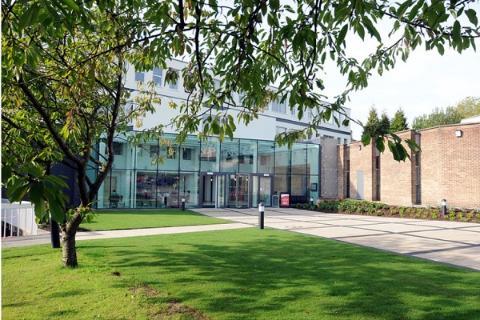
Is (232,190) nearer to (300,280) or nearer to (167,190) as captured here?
(167,190)

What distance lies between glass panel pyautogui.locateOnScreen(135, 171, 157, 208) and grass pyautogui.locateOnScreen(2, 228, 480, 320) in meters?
16.8

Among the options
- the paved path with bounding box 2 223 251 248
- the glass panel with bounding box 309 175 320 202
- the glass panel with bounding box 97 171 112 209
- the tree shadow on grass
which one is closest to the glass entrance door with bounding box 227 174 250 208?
the glass panel with bounding box 309 175 320 202

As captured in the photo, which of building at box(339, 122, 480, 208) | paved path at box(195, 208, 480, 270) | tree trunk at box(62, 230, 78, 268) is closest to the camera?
tree trunk at box(62, 230, 78, 268)

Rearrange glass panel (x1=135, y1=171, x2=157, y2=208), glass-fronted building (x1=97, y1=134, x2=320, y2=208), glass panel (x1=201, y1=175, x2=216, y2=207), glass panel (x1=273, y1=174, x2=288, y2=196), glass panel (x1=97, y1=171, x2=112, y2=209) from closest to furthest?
glass panel (x1=97, y1=171, x2=112, y2=209), glass-fronted building (x1=97, y1=134, x2=320, y2=208), glass panel (x1=135, y1=171, x2=157, y2=208), glass panel (x1=201, y1=175, x2=216, y2=207), glass panel (x1=273, y1=174, x2=288, y2=196)

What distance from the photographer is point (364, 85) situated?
238 inches

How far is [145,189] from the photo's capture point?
2759 centimetres

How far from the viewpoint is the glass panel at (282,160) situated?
106 ft

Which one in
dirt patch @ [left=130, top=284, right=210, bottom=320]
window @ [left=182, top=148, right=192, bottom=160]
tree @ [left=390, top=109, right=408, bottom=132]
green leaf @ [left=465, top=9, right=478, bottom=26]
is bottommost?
dirt patch @ [left=130, top=284, right=210, bottom=320]

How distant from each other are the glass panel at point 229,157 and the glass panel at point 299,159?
5.12 meters

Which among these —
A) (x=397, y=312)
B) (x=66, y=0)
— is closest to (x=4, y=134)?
(x=66, y=0)

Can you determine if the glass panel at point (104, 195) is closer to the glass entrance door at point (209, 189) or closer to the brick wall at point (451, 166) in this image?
the glass entrance door at point (209, 189)

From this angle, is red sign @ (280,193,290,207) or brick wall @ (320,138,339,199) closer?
red sign @ (280,193,290,207)

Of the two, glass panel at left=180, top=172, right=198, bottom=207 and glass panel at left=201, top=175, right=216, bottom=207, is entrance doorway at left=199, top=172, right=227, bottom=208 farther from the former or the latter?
glass panel at left=180, top=172, right=198, bottom=207

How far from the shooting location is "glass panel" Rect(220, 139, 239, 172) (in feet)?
99.6
